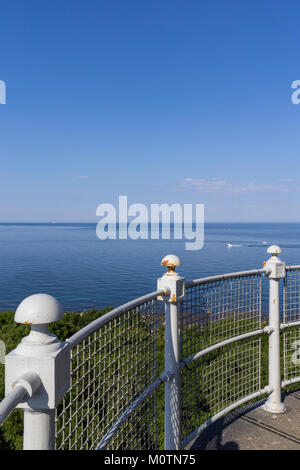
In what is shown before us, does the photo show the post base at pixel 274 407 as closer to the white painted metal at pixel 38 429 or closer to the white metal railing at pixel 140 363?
the white metal railing at pixel 140 363

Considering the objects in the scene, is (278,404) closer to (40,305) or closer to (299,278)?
(299,278)

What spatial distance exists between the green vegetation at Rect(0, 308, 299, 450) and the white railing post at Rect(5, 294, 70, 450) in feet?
1.85

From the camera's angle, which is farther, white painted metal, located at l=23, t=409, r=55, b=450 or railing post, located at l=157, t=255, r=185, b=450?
railing post, located at l=157, t=255, r=185, b=450

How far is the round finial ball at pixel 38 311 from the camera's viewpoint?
1438 millimetres

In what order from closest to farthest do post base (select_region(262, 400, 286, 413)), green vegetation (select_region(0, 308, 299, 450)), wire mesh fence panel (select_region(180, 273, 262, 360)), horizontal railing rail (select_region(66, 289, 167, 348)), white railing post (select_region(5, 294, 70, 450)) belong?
white railing post (select_region(5, 294, 70, 450)) < horizontal railing rail (select_region(66, 289, 167, 348)) < green vegetation (select_region(0, 308, 299, 450)) < wire mesh fence panel (select_region(180, 273, 262, 360)) < post base (select_region(262, 400, 286, 413))

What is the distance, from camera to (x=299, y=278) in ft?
17.0

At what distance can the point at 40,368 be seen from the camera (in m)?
1.43

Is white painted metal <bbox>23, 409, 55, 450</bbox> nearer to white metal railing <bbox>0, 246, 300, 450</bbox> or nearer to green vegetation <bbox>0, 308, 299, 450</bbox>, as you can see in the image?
white metal railing <bbox>0, 246, 300, 450</bbox>

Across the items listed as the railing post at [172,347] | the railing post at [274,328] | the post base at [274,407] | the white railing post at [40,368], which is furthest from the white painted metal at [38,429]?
the post base at [274,407]

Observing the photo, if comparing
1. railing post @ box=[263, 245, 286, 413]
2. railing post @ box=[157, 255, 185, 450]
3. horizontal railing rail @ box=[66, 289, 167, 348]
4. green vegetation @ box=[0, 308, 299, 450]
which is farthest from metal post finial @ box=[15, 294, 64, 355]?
railing post @ box=[263, 245, 286, 413]

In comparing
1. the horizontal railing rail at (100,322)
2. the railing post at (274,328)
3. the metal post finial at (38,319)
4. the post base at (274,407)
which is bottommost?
the post base at (274,407)

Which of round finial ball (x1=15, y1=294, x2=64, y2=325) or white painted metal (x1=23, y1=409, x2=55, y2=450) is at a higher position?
round finial ball (x1=15, y1=294, x2=64, y2=325)

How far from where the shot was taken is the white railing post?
1427 mm

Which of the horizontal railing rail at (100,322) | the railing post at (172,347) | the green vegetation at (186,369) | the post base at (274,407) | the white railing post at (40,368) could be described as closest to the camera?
the white railing post at (40,368)
